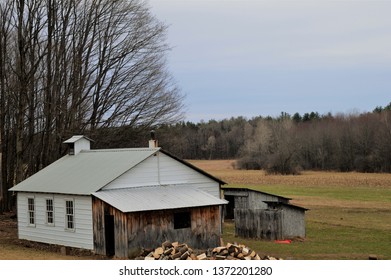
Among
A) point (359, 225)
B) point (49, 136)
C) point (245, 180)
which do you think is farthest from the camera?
point (245, 180)

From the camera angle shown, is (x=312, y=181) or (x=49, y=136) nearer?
(x=49, y=136)

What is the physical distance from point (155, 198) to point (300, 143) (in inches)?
2958

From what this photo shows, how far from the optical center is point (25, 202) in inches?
1234

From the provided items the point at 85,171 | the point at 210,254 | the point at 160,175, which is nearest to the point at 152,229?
the point at 160,175

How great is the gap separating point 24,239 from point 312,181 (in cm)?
4684

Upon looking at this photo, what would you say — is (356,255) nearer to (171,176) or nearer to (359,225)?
(171,176)

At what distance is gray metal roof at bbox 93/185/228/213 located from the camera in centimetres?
2572

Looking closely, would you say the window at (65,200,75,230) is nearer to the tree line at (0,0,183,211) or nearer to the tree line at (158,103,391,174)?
the tree line at (0,0,183,211)

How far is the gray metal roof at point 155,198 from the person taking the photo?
84.4 feet

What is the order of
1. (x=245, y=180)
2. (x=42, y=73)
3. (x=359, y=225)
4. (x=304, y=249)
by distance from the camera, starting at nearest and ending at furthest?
(x=304, y=249)
(x=359, y=225)
(x=42, y=73)
(x=245, y=180)

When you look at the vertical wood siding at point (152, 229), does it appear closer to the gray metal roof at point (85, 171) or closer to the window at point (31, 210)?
the gray metal roof at point (85, 171)

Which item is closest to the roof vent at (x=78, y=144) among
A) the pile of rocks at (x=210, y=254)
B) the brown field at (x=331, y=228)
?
the brown field at (x=331, y=228)

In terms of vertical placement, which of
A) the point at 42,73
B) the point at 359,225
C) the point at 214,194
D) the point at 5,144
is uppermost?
the point at 42,73
